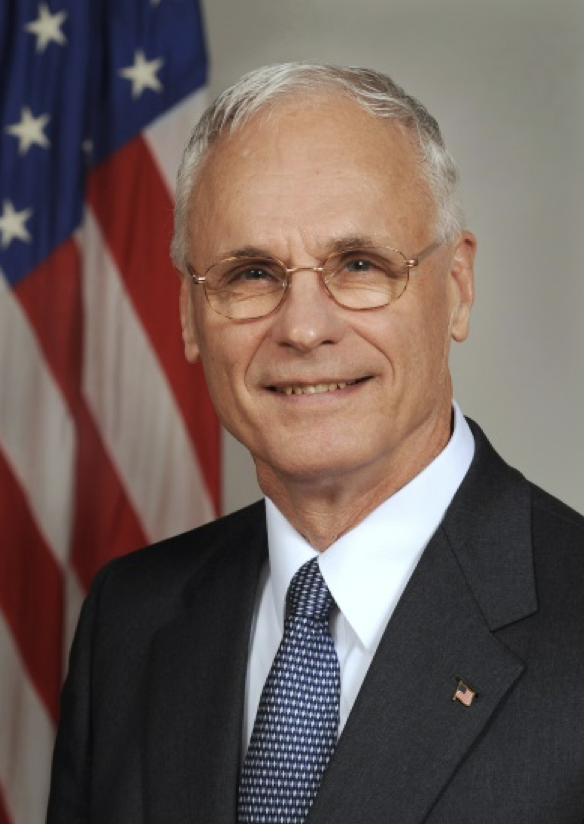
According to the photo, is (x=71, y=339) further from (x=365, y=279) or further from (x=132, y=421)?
(x=365, y=279)

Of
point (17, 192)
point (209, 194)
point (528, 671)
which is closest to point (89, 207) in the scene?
point (17, 192)

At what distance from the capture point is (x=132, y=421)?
12.0 ft

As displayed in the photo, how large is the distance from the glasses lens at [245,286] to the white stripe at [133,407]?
1.62 m

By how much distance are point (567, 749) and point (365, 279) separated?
716 mm

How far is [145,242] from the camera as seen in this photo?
3.65 metres

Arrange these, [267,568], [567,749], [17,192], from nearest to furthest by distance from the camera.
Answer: [567,749], [267,568], [17,192]

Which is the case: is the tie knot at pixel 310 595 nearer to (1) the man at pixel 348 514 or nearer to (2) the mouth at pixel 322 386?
(1) the man at pixel 348 514

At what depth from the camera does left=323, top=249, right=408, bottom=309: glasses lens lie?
6.39 ft

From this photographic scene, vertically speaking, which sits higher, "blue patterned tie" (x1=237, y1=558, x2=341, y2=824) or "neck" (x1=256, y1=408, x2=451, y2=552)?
"neck" (x1=256, y1=408, x2=451, y2=552)

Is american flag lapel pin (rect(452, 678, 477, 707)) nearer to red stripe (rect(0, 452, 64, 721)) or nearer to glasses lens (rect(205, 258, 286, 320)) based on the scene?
glasses lens (rect(205, 258, 286, 320))

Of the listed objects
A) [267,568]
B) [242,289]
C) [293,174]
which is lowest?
[267,568]

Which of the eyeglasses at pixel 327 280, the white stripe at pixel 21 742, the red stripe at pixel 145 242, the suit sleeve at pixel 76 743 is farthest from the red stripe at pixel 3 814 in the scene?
the eyeglasses at pixel 327 280

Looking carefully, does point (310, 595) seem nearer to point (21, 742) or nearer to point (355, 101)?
point (355, 101)

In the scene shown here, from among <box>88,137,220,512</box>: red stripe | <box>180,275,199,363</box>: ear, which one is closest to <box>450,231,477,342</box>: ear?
<box>180,275,199,363</box>: ear
